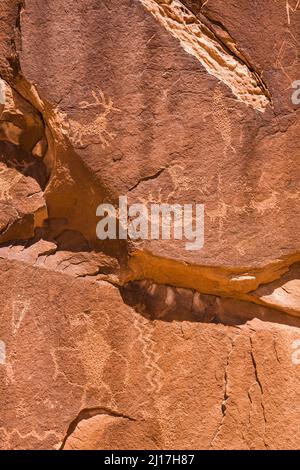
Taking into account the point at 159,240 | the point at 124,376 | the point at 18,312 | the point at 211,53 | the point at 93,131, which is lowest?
the point at 124,376

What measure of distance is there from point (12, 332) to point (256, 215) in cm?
65

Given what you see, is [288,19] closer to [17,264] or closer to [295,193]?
[295,193]

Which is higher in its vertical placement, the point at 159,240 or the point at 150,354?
the point at 159,240

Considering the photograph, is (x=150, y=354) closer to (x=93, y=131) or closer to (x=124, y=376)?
(x=124, y=376)

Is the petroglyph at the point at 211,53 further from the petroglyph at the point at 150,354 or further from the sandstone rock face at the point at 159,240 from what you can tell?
the petroglyph at the point at 150,354

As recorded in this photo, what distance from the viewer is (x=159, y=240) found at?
1541 mm

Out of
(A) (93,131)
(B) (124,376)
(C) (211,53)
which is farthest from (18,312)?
(C) (211,53)

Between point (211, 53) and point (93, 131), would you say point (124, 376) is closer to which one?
point (93, 131)

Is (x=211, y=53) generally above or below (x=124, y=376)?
above

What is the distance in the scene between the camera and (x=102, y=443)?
60.9 inches

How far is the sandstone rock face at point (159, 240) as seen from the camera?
5.03 ft

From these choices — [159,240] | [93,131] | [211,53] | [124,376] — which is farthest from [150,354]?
[211,53]

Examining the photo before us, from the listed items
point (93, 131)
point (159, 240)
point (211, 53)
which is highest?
point (211, 53)

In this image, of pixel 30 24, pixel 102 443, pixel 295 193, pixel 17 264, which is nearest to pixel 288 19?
pixel 295 193
